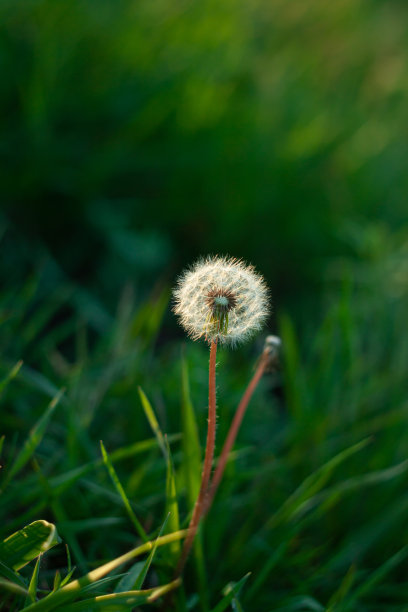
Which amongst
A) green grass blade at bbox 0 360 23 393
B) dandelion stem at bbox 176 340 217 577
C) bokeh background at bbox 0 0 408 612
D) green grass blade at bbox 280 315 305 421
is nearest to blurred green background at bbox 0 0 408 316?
bokeh background at bbox 0 0 408 612

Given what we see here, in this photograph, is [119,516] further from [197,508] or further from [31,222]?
[31,222]

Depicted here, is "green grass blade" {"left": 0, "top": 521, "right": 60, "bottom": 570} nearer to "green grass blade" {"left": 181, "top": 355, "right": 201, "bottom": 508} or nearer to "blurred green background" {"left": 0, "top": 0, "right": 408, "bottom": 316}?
"green grass blade" {"left": 181, "top": 355, "right": 201, "bottom": 508}

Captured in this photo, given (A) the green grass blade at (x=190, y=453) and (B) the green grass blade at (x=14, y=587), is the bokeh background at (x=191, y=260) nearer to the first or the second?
(A) the green grass blade at (x=190, y=453)

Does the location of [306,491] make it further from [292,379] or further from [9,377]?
[9,377]

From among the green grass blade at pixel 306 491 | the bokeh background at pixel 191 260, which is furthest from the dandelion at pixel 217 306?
the bokeh background at pixel 191 260

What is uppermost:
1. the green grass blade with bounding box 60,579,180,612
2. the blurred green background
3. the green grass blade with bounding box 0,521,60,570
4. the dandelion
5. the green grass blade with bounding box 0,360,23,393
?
the blurred green background

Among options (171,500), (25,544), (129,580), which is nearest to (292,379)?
(171,500)

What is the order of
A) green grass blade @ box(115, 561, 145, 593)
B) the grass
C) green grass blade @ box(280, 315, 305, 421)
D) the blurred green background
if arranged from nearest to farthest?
1. green grass blade @ box(115, 561, 145, 593)
2. the grass
3. green grass blade @ box(280, 315, 305, 421)
4. the blurred green background
